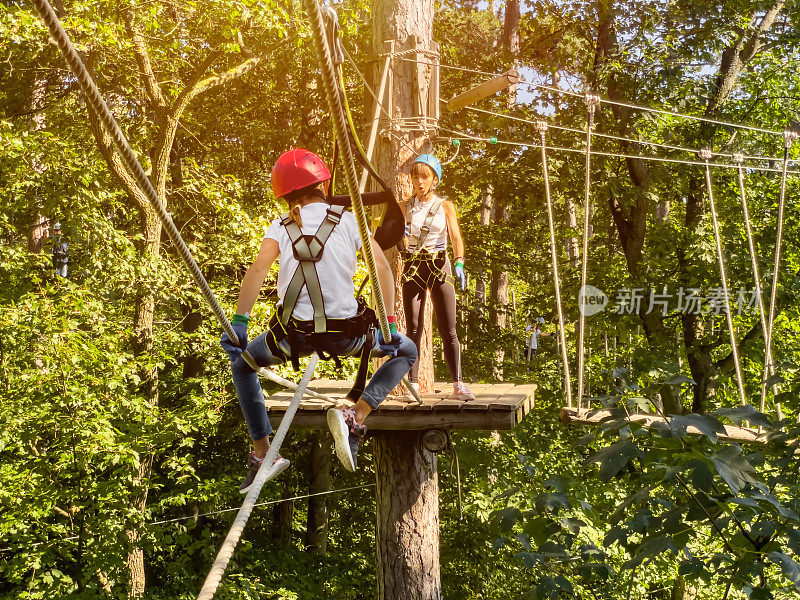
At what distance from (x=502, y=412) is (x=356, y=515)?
31.5ft

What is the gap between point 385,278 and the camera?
134 inches

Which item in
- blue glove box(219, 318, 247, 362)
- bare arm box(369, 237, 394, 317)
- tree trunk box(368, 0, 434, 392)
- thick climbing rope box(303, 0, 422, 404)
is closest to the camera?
thick climbing rope box(303, 0, 422, 404)

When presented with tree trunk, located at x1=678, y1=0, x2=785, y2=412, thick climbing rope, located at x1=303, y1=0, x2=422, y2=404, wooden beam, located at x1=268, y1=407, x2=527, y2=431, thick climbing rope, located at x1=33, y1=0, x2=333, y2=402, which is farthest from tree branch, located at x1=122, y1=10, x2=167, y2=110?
thick climbing rope, located at x1=33, y1=0, x2=333, y2=402

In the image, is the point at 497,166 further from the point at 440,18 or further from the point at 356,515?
the point at 356,515

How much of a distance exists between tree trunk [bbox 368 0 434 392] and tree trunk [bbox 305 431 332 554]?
8417mm

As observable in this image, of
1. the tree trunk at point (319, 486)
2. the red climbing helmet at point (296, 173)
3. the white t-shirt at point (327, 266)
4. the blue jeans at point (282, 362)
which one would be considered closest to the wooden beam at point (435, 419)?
the blue jeans at point (282, 362)

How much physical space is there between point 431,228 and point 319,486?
9.57 meters

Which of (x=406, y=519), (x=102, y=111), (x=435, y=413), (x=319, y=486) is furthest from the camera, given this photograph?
(x=319, y=486)

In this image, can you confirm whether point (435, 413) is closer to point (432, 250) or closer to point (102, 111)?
point (432, 250)

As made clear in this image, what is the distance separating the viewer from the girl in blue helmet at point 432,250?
512 centimetres

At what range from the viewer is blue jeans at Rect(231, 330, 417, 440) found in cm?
322

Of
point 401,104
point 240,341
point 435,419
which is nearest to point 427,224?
point 401,104

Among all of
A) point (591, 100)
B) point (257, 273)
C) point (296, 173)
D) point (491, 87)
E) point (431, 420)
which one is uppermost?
point (491, 87)

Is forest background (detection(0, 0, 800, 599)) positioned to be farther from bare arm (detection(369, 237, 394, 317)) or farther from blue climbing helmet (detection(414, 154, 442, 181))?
bare arm (detection(369, 237, 394, 317))
